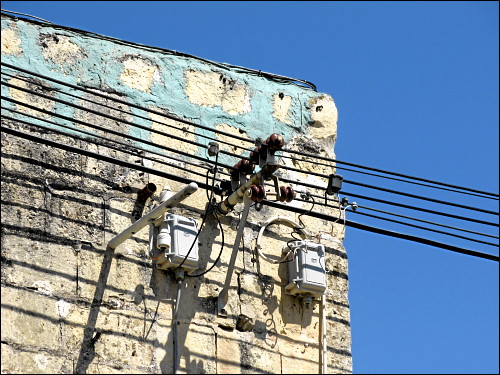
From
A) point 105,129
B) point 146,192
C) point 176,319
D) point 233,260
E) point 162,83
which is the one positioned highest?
point 162,83

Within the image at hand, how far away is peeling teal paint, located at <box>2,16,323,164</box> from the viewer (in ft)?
25.9

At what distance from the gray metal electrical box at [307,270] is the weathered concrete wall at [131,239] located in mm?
85

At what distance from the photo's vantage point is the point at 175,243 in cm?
752

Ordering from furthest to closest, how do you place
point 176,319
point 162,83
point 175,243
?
point 162,83
point 175,243
point 176,319

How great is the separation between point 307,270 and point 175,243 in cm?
84

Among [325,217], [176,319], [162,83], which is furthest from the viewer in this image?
[162,83]

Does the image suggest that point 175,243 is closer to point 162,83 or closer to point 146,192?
point 146,192

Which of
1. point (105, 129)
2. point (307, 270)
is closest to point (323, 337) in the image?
point (307, 270)

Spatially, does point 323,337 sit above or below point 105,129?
below

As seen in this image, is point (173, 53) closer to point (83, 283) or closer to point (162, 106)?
point (162, 106)

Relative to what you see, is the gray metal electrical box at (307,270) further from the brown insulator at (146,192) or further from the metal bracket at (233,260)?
the brown insulator at (146,192)

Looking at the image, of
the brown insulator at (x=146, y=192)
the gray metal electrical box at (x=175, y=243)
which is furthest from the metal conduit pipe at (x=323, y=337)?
the brown insulator at (x=146, y=192)

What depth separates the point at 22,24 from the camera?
26.0 feet

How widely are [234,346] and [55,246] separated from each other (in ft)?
3.83
